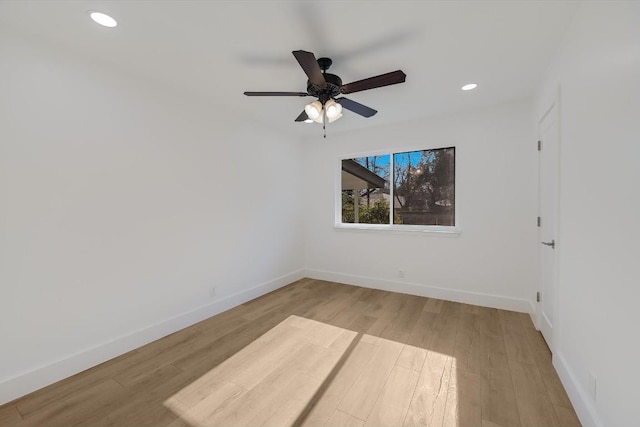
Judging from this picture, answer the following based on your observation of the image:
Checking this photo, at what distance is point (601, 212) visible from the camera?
1.36 metres

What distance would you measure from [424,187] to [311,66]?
2.67 m

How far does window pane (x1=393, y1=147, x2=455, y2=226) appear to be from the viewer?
3607mm

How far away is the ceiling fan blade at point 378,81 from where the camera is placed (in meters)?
1.85

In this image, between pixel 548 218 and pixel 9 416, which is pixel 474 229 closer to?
pixel 548 218

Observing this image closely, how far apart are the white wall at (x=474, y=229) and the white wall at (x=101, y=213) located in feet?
6.71

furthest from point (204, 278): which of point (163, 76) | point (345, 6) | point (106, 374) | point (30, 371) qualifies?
point (345, 6)

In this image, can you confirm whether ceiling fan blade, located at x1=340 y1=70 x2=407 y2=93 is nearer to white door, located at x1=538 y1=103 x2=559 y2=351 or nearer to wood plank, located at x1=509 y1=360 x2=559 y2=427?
white door, located at x1=538 y1=103 x2=559 y2=351

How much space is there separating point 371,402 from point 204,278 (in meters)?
2.21

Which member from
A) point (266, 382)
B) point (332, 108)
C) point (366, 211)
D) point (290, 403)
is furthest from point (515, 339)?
point (332, 108)

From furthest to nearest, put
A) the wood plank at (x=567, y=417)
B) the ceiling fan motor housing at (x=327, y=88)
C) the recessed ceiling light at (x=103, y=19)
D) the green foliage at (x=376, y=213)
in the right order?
1. the green foliage at (x=376, y=213)
2. the ceiling fan motor housing at (x=327, y=88)
3. the recessed ceiling light at (x=103, y=19)
4. the wood plank at (x=567, y=417)

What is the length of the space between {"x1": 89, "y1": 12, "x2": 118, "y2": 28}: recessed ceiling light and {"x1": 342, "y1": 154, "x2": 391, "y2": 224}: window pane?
10.9 ft

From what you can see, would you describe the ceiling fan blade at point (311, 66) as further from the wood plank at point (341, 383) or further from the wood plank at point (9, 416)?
the wood plank at point (9, 416)

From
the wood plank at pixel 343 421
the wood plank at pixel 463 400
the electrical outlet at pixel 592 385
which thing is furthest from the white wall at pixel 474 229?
the wood plank at pixel 343 421

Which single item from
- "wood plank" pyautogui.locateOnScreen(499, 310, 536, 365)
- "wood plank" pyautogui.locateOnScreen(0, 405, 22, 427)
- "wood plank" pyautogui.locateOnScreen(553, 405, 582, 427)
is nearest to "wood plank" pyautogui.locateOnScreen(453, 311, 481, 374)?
"wood plank" pyautogui.locateOnScreen(499, 310, 536, 365)
